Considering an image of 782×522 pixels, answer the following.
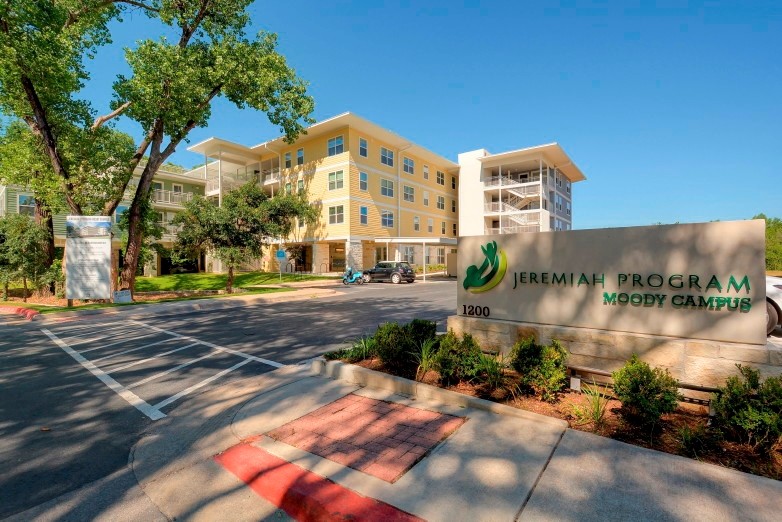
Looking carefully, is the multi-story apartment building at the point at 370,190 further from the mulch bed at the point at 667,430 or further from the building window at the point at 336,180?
the mulch bed at the point at 667,430

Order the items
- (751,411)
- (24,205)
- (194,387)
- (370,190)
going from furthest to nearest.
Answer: (370,190) → (24,205) → (194,387) → (751,411)

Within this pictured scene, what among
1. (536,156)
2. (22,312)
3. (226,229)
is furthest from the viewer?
(536,156)

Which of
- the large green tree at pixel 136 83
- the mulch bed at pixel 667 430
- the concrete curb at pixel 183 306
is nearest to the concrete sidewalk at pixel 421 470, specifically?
the mulch bed at pixel 667 430

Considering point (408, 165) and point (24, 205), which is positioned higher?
point (408, 165)

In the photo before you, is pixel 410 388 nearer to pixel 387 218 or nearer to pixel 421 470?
pixel 421 470

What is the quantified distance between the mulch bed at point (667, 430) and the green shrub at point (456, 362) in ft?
0.40

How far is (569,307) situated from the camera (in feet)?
16.0

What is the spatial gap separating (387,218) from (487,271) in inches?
1140

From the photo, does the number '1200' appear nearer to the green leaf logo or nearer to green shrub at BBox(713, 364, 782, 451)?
the green leaf logo

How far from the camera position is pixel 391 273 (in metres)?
28.2

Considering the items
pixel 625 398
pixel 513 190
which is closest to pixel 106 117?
pixel 625 398

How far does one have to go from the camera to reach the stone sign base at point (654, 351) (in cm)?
369

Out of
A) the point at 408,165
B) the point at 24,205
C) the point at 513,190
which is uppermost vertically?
the point at 408,165

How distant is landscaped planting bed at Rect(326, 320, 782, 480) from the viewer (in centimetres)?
310
